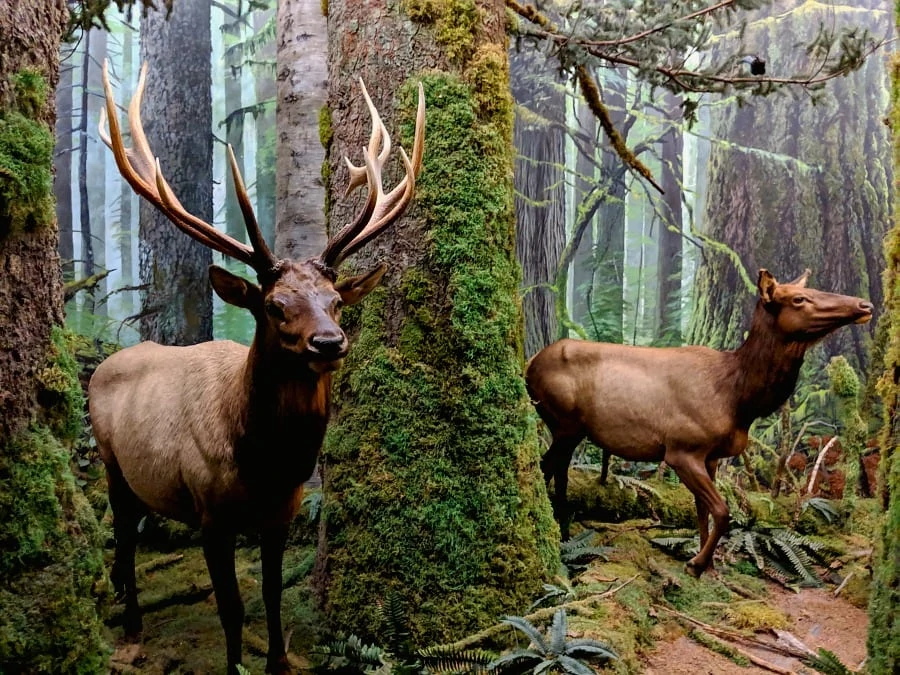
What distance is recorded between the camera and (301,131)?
5.96m

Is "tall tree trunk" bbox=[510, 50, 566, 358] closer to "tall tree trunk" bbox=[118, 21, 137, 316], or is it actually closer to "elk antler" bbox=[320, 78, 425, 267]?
"tall tree trunk" bbox=[118, 21, 137, 316]

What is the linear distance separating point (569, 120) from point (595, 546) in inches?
263

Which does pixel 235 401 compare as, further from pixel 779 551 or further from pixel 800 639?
pixel 779 551

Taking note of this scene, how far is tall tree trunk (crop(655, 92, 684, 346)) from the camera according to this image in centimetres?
964

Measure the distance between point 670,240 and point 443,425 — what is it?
7173 millimetres

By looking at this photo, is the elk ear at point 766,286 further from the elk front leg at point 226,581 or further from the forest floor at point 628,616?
the elk front leg at point 226,581

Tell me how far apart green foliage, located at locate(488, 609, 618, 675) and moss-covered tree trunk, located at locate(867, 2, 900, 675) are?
3.52ft

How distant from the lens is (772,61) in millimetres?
9391

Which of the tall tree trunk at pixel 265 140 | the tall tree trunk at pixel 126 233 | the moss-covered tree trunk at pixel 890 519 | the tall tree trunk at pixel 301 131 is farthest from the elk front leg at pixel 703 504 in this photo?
the tall tree trunk at pixel 126 233

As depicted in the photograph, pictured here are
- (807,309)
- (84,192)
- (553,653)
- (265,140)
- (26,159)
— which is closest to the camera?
(26,159)

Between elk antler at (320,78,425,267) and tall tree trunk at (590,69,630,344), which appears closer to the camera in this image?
elk antler at (320,78,425,267)

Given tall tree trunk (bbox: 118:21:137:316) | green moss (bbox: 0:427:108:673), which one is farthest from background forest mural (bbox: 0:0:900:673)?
tall tree trunk (bbox: 118:21:137:316)

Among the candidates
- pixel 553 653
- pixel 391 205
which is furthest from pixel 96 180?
pixel 553 653

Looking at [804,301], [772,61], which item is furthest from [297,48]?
[772,61]
